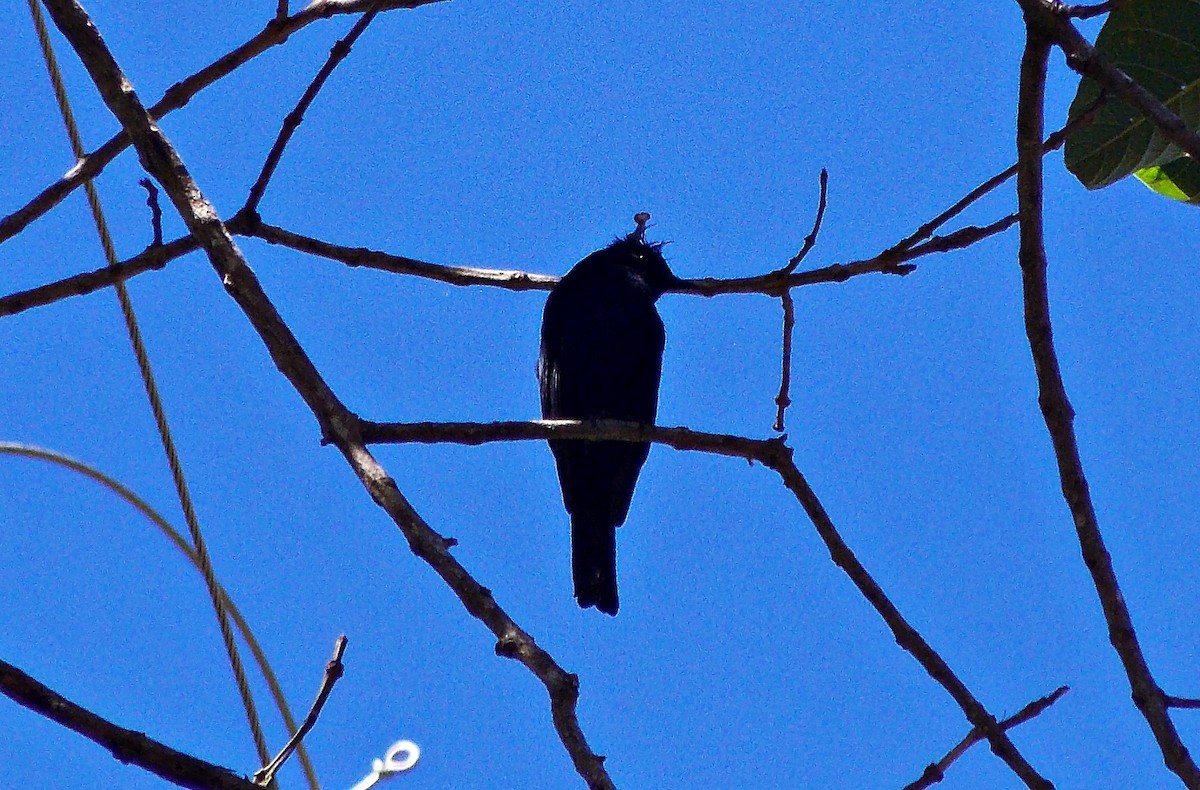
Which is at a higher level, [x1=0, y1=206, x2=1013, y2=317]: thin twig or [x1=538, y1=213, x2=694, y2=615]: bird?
[x1=538, y1=213, x2=694, y2=615]: bird

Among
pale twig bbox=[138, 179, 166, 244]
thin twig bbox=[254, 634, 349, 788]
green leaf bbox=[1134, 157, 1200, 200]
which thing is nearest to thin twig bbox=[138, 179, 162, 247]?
pale twig bbox=[138, 179, 166, 244]

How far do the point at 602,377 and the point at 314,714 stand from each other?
3.43 meters

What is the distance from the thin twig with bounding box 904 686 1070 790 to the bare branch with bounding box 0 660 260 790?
Result: 1131 millimetres

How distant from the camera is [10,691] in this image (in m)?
2.07

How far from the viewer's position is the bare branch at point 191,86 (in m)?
3.62

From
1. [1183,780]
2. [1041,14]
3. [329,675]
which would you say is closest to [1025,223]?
[1041,14]

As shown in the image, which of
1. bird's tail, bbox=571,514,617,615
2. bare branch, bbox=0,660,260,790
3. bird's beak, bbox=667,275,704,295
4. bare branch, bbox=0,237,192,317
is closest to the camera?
bare branch, bbox=0,660,260,790

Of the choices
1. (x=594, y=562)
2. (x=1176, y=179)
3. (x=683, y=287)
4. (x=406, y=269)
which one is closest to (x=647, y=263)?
(x=683, y=287)

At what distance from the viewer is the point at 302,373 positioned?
9.11 ft

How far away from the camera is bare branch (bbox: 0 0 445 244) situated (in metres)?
3.62

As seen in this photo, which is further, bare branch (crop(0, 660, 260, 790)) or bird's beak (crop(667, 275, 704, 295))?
bird's beak (crop(667, 275, 704, 295))

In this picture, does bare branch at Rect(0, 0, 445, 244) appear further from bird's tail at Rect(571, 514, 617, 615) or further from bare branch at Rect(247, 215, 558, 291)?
bird's tail at Rect(571, 514, 617, 615)

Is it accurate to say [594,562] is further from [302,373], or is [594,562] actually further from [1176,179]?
[302,373]

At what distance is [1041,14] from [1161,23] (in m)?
1.01
